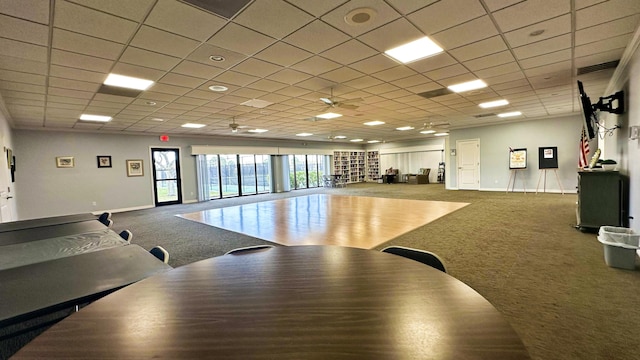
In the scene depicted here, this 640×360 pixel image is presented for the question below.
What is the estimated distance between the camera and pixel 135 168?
9195mm

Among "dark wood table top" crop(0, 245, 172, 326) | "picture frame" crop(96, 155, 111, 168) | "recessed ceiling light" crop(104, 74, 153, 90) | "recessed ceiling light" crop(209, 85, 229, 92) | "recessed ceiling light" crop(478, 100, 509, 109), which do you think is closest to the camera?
"dark wood table top" crop(0, 245, 172, 326)

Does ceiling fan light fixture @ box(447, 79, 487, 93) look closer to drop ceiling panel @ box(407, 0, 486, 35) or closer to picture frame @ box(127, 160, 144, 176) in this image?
drop ceiling panel @ box(407, 0, 486, 35)

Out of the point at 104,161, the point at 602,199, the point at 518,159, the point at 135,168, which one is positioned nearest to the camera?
the point at 602,199

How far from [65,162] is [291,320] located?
33.2 ft

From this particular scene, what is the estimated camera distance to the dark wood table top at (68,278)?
55.1 inches

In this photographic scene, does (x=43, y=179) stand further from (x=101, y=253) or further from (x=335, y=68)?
(x=335, y=68)

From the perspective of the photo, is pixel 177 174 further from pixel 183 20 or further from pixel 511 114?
pixel 511 114

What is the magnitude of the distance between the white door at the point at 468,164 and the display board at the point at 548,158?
1.96 m

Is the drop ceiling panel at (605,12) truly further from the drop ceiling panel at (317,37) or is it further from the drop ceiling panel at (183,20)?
the drop ceiling panel at (183,20)

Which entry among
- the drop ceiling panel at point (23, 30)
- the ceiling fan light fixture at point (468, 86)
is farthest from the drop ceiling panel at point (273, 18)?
the ceiling fan light fixture at point (468, 86)

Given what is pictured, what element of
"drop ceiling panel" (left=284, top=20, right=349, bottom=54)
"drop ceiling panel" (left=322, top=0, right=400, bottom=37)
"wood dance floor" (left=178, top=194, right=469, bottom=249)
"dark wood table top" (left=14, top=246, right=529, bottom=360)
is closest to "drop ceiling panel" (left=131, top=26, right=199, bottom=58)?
"drop ceiling panel" (left=284, top=20, right=349, bottom=54)

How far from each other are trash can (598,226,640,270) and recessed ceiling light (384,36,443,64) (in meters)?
3.00

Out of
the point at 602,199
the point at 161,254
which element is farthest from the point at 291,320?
the point at 602,199

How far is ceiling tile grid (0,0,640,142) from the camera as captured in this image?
2510 mm
